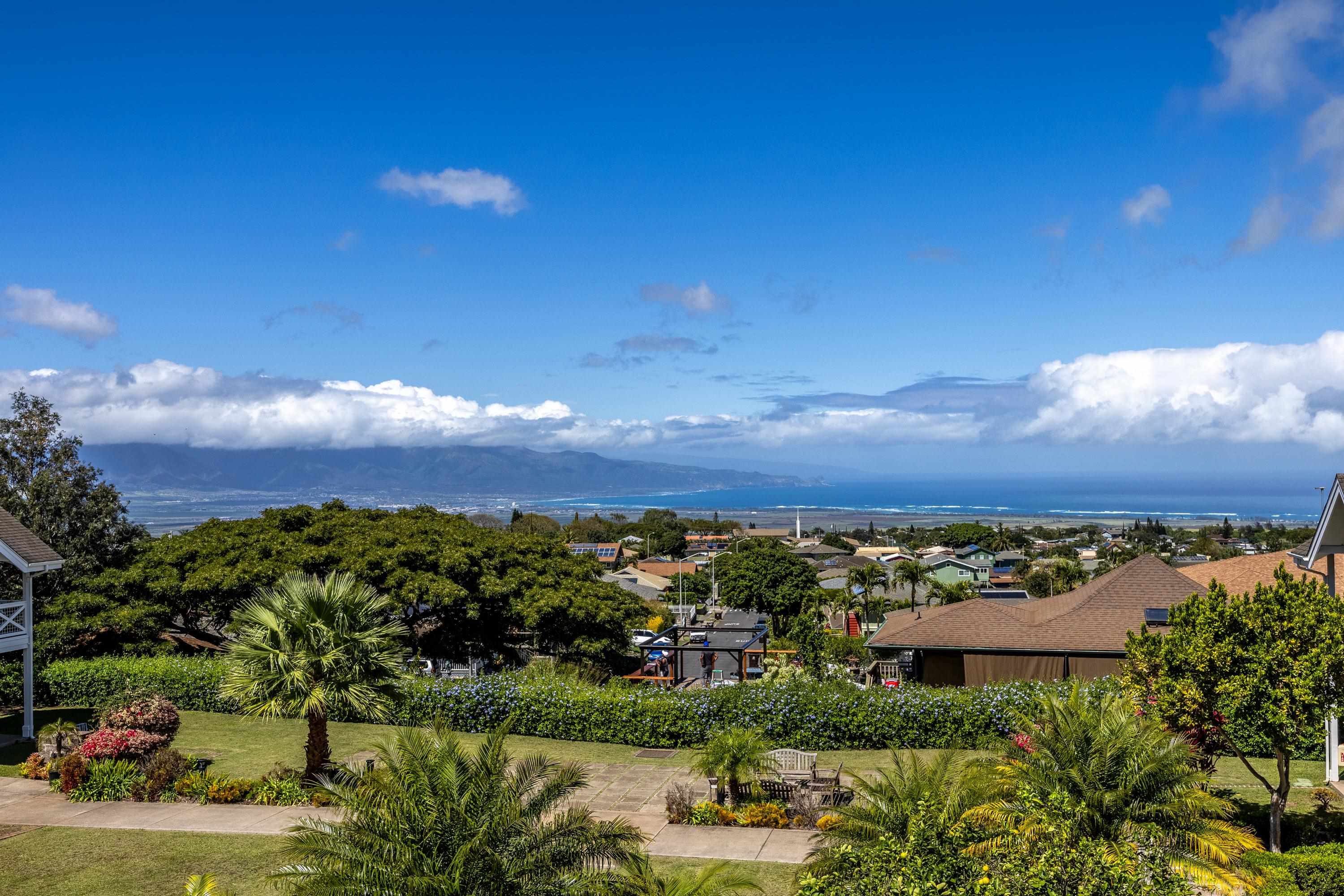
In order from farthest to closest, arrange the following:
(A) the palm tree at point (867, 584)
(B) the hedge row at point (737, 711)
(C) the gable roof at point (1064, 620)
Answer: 1. (A) the palm tree at point (867, 584)
2. (C) the gable roof at point (1064, 620)
3. (B) the hedge row at point (737, 711)

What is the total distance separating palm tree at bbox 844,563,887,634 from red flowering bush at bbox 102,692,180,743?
46.5 meters

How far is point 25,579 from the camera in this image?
1972 centimetres

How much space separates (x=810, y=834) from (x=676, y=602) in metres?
62.1

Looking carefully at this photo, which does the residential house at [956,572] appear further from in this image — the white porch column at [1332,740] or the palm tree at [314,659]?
the palm tree at [314,659]

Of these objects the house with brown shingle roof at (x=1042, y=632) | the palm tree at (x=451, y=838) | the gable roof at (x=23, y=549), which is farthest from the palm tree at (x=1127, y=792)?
the gable roof at (x=23, y=549)

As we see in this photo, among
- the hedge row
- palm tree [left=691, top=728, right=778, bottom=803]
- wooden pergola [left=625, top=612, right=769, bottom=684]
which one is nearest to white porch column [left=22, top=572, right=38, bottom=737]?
the hedge row

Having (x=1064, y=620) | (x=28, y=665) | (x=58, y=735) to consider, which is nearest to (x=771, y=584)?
(x=1064, y=620)

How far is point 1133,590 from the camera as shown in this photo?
25.4m

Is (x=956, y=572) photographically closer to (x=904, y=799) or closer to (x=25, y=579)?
(x=25, y=579)

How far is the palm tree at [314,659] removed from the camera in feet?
50.2

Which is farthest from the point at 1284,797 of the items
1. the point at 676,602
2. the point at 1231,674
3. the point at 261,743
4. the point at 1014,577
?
the point at 1014,577

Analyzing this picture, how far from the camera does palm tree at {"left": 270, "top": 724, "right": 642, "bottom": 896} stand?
7535 millimetres

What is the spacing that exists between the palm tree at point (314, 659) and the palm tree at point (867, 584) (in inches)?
1818

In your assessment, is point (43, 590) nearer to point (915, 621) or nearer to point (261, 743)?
point (261, 743)
